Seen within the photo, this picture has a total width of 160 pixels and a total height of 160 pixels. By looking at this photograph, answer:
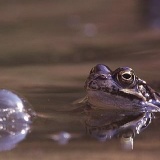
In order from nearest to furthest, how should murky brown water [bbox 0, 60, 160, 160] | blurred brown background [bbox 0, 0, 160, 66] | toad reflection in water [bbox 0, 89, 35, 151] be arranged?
murky brown water [bbox 0, 60, 160, 160]
toad reflection in water [bbox 0, 89, 35, 151]
blurred brown background [bbox 0, 0, 160, 66]

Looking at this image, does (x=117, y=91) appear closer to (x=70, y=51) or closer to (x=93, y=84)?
(x=93, y=84)

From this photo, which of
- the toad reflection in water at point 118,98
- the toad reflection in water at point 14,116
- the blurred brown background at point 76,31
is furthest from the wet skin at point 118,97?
the blurred brown background at point 76,31

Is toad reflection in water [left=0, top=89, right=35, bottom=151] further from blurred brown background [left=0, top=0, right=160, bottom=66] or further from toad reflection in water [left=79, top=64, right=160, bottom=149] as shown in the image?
blurred brown background [left=0, top=0, right=160, bottom=66]

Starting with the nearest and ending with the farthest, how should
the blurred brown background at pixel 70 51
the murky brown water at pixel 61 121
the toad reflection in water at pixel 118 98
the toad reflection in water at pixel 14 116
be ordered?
the murky brown water at pixel 61 121 < the blurred brown background at pixel 70 51 < the toad reflection in water at pixel 14 116 < the toad reflection in water at pixel 118 98

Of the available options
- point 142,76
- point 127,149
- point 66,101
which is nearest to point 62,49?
point 142,76

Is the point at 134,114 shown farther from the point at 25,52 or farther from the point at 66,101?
the point at 25,52

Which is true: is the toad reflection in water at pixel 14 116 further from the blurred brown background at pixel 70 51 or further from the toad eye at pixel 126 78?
the toad eye at pixel 126 78

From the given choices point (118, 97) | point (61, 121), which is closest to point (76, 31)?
point (118, 97)

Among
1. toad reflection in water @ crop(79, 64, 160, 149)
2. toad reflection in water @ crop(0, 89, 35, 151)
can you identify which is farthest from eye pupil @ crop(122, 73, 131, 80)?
toad reflection in water @ crop(0, 89, 35, 151)

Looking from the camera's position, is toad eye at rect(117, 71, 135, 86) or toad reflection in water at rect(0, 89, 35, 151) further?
toad eye at rect(117, 71, 135, 86)
